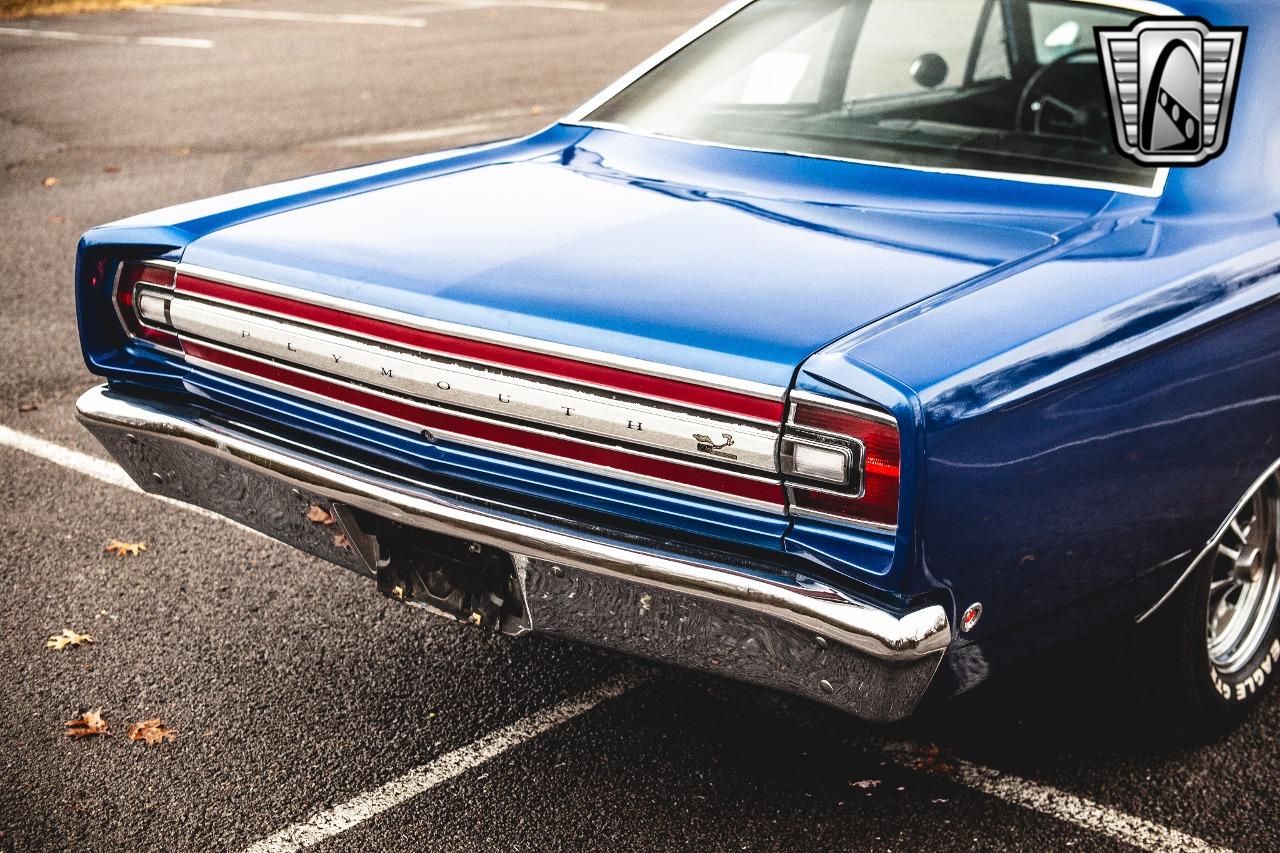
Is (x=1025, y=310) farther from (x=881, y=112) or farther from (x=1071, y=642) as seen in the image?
(x=881, y=112)

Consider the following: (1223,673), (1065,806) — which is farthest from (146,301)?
(1223,673)

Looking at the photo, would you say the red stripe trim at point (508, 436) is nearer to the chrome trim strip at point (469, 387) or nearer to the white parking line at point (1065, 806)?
the chrome trim strip at point (469, 387)

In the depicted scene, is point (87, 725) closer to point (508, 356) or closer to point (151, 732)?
point (151, 732)

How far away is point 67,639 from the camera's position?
348 cm

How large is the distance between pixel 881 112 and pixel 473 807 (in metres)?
2.02

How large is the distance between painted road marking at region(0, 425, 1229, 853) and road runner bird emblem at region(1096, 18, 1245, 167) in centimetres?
133

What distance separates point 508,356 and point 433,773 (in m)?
1.05

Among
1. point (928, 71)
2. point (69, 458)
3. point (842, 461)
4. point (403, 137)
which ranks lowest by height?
point (69, 458)

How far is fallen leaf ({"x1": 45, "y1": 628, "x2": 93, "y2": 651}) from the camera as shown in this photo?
3455 millimetres

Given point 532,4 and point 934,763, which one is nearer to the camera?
point 934,763

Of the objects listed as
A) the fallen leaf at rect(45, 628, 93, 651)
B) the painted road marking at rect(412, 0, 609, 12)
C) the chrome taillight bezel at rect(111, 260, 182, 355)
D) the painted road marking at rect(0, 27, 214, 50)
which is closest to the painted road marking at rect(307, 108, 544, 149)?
the painted road marking at rect(0, 27, 214, 50)

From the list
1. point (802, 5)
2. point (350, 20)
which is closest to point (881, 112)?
point (802, 5)

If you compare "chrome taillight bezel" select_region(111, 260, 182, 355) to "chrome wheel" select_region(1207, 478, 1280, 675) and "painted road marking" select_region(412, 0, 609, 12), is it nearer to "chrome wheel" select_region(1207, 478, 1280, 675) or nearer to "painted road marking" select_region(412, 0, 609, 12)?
"chrome wheel" select_region(1207, 478, 1280, 675)

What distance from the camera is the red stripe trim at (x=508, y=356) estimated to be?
2.18 meters
